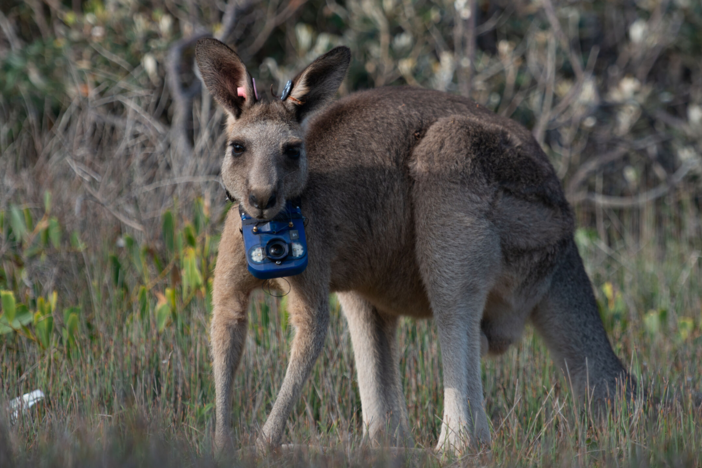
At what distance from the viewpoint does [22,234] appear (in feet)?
13.6

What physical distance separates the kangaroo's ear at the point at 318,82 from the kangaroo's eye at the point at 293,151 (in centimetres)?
19

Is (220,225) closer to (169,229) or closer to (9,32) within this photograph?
(169,229)

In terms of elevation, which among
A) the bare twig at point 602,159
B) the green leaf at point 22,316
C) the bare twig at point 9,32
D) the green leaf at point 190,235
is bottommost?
the green leaf at point 22,316

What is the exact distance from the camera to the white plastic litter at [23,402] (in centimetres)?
276

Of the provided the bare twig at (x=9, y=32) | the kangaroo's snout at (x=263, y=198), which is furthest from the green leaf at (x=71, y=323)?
the bare twig at (x=9, y=32)

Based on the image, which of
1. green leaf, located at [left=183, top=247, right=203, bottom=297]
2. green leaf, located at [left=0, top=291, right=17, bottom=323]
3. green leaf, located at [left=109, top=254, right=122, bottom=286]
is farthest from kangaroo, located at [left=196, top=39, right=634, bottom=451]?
green leaf, located at [left=109, top=254, right=122, bottom=286]

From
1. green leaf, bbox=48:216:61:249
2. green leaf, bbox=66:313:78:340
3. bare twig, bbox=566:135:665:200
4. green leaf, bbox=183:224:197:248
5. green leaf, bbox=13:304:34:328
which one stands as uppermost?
bare twig, bbox=566:135:665:200

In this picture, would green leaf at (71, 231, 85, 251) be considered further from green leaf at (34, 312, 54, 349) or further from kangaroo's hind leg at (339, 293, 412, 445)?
kangaroo's hind leg at (339, 293, 412, 445)

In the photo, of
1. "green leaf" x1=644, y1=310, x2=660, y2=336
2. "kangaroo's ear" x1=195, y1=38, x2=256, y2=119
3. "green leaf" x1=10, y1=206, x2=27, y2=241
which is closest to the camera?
"kangaroo's ear" x1=195, y1=38, x2=256, y2=119

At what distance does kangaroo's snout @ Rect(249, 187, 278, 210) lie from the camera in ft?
8.15

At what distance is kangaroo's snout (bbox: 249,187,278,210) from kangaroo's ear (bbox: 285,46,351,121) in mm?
455

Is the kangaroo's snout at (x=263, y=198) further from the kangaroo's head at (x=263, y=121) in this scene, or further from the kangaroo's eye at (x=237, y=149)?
the kangaroo's eye at (x=237, y=149)

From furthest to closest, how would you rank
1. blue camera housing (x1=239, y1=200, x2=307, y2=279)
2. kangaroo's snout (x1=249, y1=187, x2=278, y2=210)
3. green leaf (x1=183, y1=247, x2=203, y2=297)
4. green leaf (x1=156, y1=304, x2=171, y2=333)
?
green leaf (x1=183, y1=247, x2=203, y2=297) < green leaf (x1=156, y1=304, x2=171, y2=333) < blue camera housing (x1=239, y1=200, x2=307, y2=279) < kangaroo's snout (x1=249, y1=187, x2=278, y2=210)

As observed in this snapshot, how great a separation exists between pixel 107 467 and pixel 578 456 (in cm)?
143
